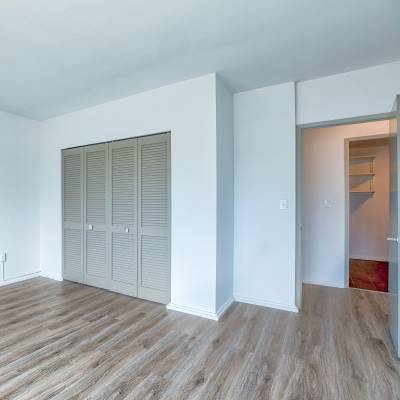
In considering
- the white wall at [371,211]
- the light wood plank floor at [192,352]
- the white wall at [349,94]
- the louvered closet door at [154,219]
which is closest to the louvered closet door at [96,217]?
the light wood plank floor at [192,352]

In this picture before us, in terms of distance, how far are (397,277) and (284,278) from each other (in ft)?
3.40

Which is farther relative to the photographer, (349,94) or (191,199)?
A: (191,199)

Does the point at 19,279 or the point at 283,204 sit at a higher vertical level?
the point at 283,204

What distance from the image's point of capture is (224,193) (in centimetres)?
275

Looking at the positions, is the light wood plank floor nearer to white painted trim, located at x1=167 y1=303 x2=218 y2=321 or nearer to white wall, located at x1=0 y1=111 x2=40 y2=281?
white painted trim, located at x1=167 y1=303 x2=218 y2=321

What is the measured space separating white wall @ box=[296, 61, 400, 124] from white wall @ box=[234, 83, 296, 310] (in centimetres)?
17

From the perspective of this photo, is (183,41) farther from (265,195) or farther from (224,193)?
(265,195)

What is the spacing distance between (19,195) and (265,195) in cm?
361

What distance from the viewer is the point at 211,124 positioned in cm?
257

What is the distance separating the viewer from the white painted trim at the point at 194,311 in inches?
101

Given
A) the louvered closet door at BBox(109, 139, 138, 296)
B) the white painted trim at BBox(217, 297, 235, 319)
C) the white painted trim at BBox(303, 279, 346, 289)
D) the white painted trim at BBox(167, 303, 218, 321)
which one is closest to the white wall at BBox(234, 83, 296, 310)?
the white painted trim at BBox(217, 297, 235, 319)

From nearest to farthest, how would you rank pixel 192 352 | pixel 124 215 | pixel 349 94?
pixel 192 352 < pixel 349 94 < pixel 124 215

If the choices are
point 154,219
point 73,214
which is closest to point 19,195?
point 73,214

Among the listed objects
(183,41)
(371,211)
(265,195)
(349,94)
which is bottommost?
(371,211)
